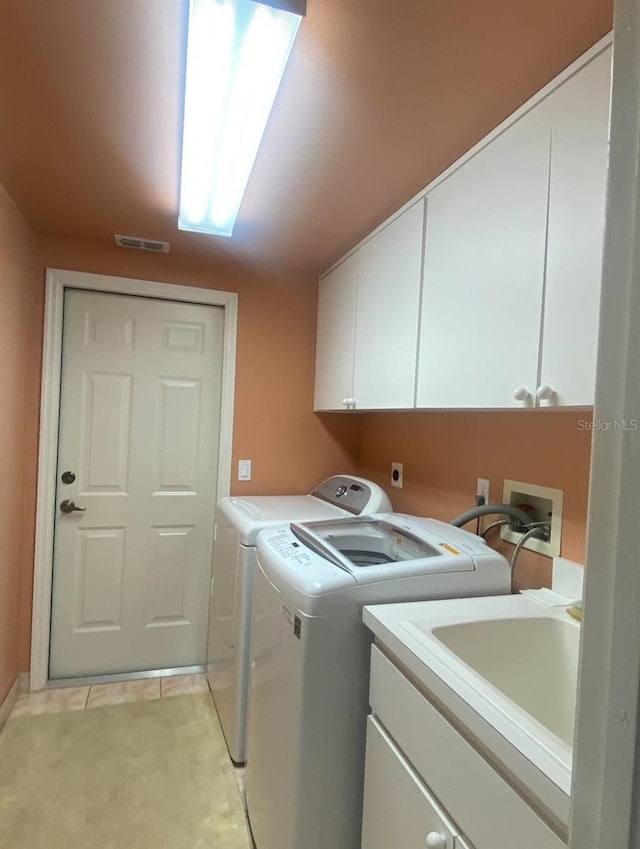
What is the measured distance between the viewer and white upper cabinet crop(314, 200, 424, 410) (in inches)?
64.5

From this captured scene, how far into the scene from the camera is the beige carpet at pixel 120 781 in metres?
1.56

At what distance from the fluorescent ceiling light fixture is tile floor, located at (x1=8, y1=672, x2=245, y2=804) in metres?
2.23

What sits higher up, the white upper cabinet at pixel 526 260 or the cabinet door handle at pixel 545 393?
the white upper cabinet at pixel 526 260

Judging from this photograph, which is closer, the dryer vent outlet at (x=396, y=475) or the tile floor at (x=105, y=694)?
the tile floor at (x=105, y=694)

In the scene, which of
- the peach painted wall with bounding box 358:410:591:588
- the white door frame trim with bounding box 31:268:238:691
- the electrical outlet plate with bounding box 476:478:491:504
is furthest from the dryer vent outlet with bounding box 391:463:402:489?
the white door frame trim with bounding box 31:268:238:691

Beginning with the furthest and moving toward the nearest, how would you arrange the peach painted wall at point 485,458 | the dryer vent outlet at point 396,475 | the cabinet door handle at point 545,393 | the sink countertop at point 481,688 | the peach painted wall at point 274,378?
the peach painted wall at point 274,378 → the dryer vent outlet at point 396,475 → the peach painted wall at point 485,458 → the cabinet door handle at point 545,393 → the sink countertop at point 481,688

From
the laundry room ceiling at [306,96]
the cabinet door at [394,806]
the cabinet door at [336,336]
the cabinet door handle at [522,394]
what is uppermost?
the laundry room ceiling at [306,96]

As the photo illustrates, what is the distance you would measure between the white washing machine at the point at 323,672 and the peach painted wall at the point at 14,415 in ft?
4.17

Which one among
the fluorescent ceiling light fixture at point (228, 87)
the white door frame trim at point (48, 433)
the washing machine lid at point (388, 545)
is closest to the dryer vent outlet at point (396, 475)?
the washing machine lid at point (388, 545)

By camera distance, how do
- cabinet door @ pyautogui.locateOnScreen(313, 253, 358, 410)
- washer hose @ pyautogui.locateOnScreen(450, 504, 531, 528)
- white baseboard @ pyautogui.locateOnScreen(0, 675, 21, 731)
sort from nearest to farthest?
washer hose @ pyautogui.locateOnScreen(450, 504, 531, 528) < white baseboard @ pyautogui.locateOnScreen(0, 675, 21, 731) < cabinet door @ pyautogui.locateOnScreen(313, 253, 358, 410)

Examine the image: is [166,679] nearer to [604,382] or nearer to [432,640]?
[432,640]

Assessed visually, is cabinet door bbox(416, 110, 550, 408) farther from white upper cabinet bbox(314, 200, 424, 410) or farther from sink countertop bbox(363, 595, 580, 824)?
sink countertop bbox(363, 595, 580, 824)

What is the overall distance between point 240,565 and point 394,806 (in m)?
0.95

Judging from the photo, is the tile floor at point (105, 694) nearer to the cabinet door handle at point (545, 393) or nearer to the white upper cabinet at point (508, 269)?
the white upper cabinet at point (508, 269)
